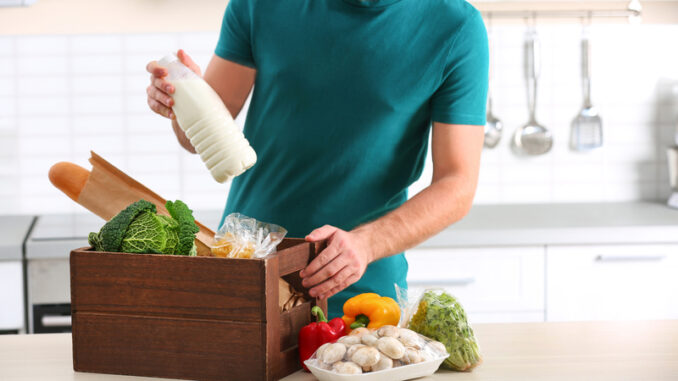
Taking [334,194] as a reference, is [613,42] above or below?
above

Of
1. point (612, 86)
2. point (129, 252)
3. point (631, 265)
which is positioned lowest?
point (631, 265)

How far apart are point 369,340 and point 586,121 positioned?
6.86 ft

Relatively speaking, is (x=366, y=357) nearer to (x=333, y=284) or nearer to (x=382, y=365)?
(x=382, y=365)

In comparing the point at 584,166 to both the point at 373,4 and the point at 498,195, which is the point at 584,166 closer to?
the point at 498,195

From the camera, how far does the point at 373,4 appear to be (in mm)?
1367

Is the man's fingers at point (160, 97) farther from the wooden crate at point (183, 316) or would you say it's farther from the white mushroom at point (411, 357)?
the white mushroom at point (411, 357)

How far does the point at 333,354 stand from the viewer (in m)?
0.94

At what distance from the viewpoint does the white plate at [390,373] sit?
3.02 ft

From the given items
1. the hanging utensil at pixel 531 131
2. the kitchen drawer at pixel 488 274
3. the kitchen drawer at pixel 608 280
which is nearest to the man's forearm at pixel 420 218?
the kitchen drawer at pixel 488 274

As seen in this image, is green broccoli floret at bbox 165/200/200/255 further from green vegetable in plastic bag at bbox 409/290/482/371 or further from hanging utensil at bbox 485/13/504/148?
hanging utensil at bbox 485/13/504/148

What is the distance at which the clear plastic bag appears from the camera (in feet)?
3.24

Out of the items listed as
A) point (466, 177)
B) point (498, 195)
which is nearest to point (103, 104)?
point (498, 195)

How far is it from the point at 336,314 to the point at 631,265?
1.30 meters

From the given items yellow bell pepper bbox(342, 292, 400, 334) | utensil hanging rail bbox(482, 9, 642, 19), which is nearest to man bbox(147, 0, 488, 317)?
yellow bell pepper bbox(342, 292, 400, 334)
